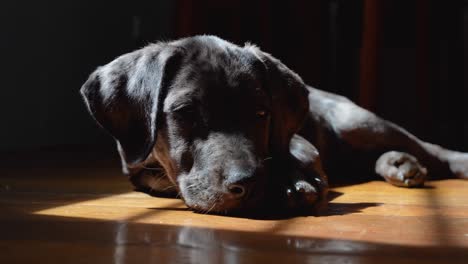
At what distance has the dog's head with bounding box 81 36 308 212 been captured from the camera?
213 cm

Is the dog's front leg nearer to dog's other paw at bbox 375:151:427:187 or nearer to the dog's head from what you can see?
the dog's head

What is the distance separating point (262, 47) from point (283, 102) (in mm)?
2802

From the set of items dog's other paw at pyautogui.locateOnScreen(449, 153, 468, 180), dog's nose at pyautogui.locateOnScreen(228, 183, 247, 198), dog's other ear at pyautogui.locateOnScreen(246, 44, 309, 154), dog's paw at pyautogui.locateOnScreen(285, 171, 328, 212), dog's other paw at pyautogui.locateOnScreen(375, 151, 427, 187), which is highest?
dog's other ear at pyautogui.locateOnScreen(246, 44, 309, 154)

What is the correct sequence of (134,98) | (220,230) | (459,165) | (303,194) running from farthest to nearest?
(459,165)
(134,98)
(303,194)
(220,230)

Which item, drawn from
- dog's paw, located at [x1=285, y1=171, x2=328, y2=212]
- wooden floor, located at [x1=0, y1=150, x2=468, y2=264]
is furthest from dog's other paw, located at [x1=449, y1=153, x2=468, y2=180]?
dog's paw, located at [x1=285, y1=171, x2=328, y2=212]

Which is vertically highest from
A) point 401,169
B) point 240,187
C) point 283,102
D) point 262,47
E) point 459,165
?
point 283,102

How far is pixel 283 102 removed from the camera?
99.9 inches

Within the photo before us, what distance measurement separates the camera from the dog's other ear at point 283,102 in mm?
2498

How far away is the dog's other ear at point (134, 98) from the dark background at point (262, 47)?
208 cm

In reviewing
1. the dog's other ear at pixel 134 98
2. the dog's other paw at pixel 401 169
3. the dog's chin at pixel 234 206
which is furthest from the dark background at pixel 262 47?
the dog's chin at pixel 234 206

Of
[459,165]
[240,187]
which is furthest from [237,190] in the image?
[459,165]

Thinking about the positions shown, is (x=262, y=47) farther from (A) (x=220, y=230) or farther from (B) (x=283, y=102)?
(A) (x=220, y=230)

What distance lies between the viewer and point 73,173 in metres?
3.62

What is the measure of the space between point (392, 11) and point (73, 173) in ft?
12.6
